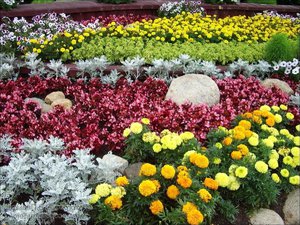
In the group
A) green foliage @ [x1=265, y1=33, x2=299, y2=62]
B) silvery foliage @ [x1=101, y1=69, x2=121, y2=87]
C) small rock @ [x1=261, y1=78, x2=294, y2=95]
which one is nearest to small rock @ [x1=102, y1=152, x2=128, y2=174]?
silvery foliage @ [x1=101, y1=69, x2=121, y2=87]

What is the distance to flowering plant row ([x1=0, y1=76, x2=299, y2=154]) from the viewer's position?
436 cm

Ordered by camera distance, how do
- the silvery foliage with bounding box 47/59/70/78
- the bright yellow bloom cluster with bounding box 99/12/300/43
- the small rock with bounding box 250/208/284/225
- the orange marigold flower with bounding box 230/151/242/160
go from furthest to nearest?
the bright yellow bloom cluster with bounding box 99/12/300/43 → the silvery foliage with bounding box 47/59/70/78 → the orange marigold flower with bounding box 230/151/242/160 → the small rock with bounding box 250/208/284/225

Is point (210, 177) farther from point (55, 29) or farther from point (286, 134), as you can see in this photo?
point (55, 29)

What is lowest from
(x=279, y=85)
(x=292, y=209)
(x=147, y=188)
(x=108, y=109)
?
(x=292, y=209)

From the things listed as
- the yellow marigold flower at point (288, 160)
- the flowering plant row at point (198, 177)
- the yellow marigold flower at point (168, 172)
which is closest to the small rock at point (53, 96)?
the flowering plant row at point (198, 177)

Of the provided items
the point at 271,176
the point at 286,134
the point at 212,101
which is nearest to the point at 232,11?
the point at 212,101

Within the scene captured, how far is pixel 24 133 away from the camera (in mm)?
4320

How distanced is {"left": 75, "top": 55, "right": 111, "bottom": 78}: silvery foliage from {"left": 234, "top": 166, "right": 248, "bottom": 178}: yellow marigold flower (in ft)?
8.73

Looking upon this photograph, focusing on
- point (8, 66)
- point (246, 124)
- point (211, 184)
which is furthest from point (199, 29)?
point (211, 184)

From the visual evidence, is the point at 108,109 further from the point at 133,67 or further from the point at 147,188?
the point at 147,188

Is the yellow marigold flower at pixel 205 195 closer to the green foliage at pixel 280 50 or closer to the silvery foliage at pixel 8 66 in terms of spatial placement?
the silvery foliage at pixel 8 66

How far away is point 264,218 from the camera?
3.36 metres

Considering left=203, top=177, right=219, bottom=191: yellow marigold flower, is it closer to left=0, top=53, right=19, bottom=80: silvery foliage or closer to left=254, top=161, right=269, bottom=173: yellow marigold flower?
→ left=254, top=161, right=269, bottom=173: yellow marigold flower

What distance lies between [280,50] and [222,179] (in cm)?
321
